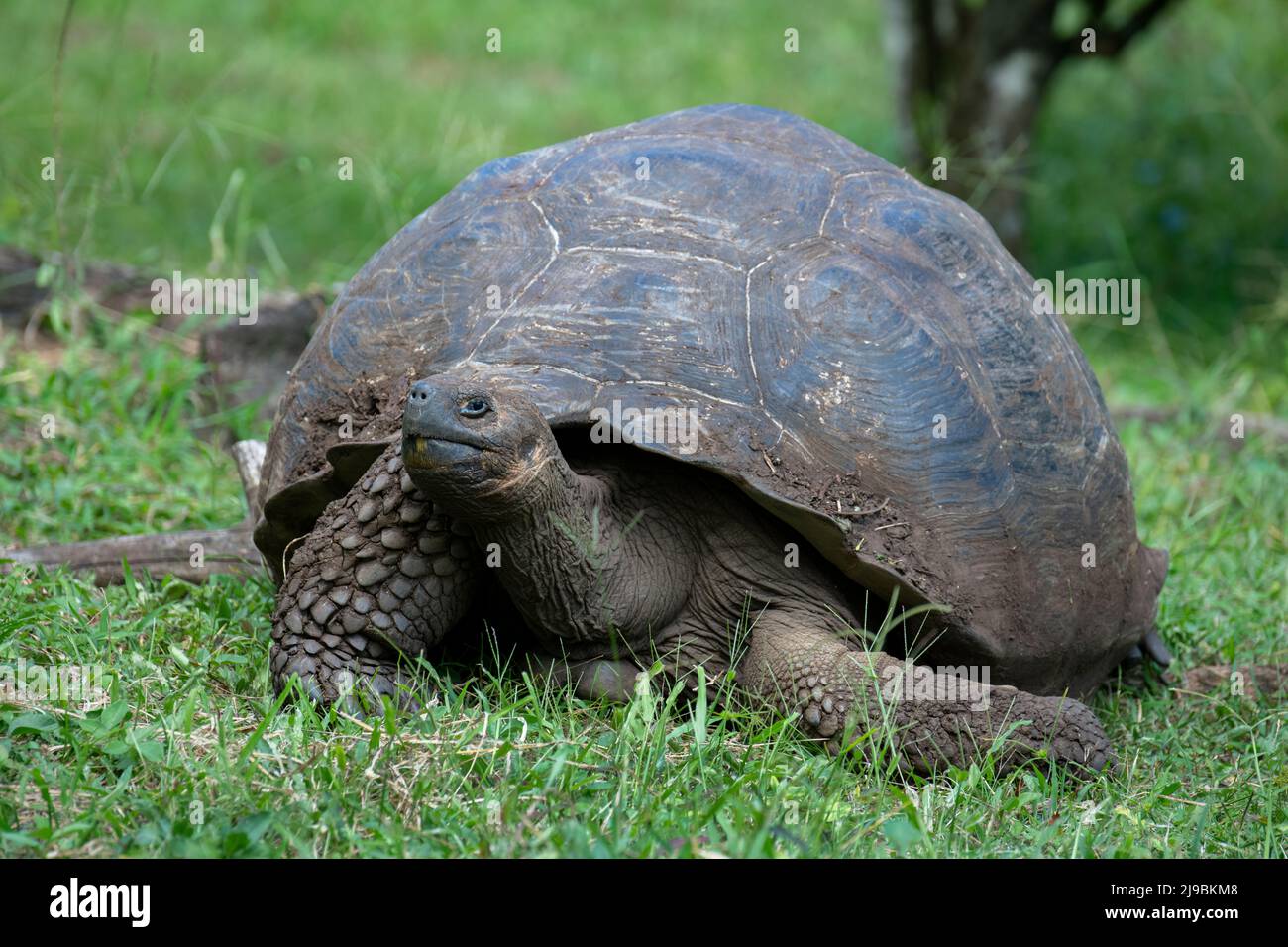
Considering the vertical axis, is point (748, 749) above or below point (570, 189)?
below

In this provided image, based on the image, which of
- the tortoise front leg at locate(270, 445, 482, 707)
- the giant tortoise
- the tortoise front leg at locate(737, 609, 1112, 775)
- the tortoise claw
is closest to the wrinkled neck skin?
the giant tortoise

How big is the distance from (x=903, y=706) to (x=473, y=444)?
46.5 inches

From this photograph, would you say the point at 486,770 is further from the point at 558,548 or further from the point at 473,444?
the point at 473,444

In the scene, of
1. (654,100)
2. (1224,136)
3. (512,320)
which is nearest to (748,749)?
(512,320)

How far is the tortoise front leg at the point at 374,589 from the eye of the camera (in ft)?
10.3

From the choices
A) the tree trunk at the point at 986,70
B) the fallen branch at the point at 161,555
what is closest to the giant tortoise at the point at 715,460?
the fallen branch at the point at 161,555

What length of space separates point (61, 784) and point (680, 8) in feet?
50.7

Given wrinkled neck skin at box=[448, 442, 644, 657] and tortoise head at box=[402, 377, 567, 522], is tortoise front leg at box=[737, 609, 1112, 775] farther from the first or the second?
tortoise head at box=[402, 377, 567, 522]

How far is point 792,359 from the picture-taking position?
10.7ft

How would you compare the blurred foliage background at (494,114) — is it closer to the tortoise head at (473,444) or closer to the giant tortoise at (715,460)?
the giant tortoise at (715,460)

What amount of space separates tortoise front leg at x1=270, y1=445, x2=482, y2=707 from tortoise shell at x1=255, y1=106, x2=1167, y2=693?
7.6 inches

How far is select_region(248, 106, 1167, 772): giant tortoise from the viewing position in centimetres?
311

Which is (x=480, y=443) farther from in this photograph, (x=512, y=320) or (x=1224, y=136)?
(x=1224, y=136)
